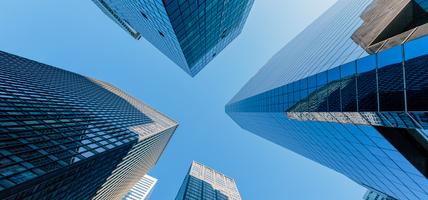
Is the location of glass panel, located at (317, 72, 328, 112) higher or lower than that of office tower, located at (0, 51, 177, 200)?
higher

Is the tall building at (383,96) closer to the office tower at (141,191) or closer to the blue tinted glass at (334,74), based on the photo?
the blue tinted glass at (334,74)

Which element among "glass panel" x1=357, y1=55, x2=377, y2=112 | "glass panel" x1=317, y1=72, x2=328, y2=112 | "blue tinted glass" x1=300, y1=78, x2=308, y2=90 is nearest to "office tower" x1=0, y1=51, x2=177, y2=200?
"glass panel" x1=357, y1=55, x2=377, y2=112

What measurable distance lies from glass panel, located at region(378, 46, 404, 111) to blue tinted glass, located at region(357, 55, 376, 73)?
0.79 meters

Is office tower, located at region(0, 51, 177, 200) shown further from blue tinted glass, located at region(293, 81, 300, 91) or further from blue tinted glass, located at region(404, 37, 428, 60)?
blue tinted glass, located at region(293, 81, 300, 91)

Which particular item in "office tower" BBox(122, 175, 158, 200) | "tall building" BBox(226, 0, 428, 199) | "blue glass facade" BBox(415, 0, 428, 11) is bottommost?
"office tower" BBox(122, 175, 158, 200)

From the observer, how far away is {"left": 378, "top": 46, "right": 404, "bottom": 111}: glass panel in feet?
44.1

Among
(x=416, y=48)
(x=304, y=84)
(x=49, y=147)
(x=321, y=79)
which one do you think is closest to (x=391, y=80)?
(x=416, y=48)

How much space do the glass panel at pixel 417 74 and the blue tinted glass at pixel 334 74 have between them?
330 inches

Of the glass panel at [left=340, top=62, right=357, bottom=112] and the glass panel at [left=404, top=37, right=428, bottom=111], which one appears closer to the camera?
the glass panel at [left=404, top=37, right=428, bottom=111]

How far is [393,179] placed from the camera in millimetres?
21688

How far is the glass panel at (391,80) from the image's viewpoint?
13.4 m

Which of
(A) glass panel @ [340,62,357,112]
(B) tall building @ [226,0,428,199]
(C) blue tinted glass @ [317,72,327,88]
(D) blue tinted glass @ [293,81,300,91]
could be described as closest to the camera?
(B) tall building @ [226,0,428,199]

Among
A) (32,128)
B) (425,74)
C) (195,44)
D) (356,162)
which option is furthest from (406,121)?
(195,44)

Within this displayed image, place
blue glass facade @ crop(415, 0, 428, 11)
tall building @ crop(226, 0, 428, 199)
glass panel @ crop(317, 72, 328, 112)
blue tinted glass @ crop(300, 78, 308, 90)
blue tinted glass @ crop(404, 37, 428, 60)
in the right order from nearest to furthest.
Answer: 1. blue tinted glass @ crop(404, 37, 428, 60)
2. tall building @ crop(226, 0, 428, 199)
3. blue glass facade @ crop(415, 0, 428, 11)
4. glass panel @ crop(317, 72, 328, 112)
5. blue tinted glass @ crop(300, 78, 308, 90)
